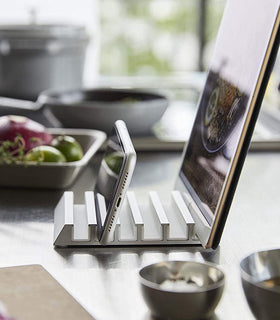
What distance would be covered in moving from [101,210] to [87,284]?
139mm

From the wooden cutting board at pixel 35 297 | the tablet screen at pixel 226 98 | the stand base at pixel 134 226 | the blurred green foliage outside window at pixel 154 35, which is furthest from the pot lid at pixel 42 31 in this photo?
the blurred green foliage outside window at pixel 154 35

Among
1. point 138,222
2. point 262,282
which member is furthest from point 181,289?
point 138,222

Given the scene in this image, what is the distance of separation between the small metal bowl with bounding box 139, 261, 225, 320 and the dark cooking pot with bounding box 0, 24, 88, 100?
1.39m

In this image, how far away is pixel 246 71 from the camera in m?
0.81

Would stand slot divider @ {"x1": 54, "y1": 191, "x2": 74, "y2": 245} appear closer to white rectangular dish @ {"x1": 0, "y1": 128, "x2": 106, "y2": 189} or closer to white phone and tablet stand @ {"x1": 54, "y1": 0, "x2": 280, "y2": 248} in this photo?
white phone and tablet stand @ {"x1": 54, "y1": 0, "x2": 280, "y2": 248}

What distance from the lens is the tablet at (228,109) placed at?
75 centimetres

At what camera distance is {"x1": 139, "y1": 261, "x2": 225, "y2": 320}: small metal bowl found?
1.99 feet

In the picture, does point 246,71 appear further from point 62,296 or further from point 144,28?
point 144,28

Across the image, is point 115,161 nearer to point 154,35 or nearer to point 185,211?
point 185,211

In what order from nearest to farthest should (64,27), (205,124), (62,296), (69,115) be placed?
1. (62,296)
2. (205,124)
3. (69,115)
4. (64,27)

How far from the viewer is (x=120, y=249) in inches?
33.4

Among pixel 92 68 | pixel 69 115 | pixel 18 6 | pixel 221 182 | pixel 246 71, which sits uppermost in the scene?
pixel 246 71

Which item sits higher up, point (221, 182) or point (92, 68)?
point (221, 182)

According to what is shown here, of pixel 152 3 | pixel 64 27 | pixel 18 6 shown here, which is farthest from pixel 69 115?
pixel 152 3
